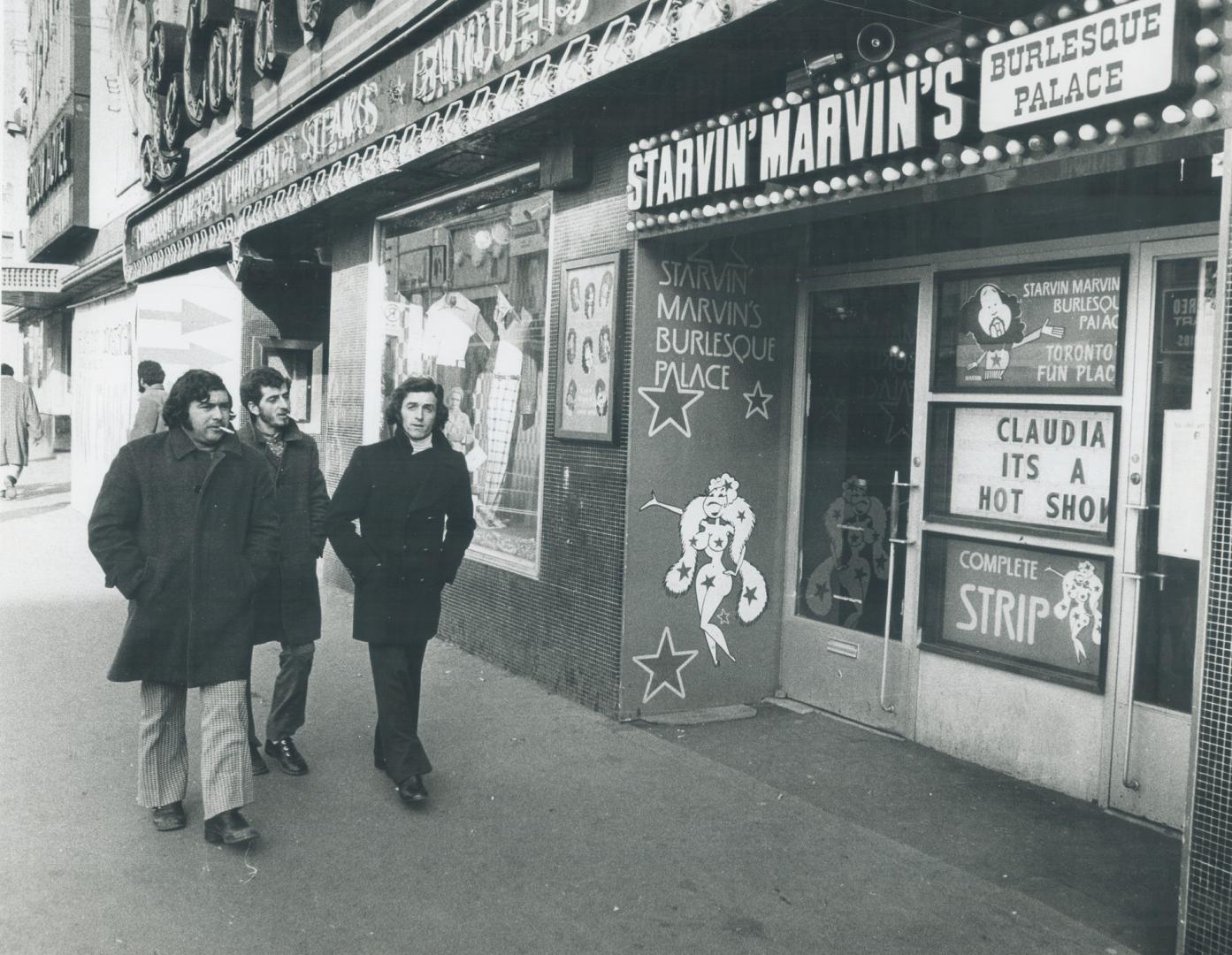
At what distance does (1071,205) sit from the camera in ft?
16.5

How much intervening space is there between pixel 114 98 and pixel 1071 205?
17.1 m

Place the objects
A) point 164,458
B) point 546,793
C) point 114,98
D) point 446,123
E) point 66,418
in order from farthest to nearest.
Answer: point 66,418 < point 114,98 < point 446,123 < point 546,793 < point 164,458

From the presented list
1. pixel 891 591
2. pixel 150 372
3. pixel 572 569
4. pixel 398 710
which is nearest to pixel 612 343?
pixel 572 569

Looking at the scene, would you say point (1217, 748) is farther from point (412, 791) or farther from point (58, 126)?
point (58, 126)

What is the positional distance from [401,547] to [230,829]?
1.28 meters

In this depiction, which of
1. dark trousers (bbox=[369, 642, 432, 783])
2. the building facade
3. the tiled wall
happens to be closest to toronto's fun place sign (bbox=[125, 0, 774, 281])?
the building facade

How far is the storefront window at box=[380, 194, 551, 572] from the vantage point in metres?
7.36

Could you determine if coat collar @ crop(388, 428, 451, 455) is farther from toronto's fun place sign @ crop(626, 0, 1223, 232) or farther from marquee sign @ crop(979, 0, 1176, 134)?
marquee sign @ crop(979, 0, 1176, 134)

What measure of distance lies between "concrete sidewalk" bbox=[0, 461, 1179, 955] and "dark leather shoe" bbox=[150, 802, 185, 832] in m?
0.04

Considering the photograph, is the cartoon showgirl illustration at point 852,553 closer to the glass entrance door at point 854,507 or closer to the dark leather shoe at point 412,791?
the glass entrance door at point 854,507

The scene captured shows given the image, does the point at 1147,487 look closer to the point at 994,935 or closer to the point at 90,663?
the point at 994,935

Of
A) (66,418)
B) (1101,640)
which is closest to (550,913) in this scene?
(1101,640)

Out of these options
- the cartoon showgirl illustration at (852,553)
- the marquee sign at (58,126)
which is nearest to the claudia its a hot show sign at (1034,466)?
the cartoon showgirl illustration at (852,553)

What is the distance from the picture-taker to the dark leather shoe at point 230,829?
434cm
